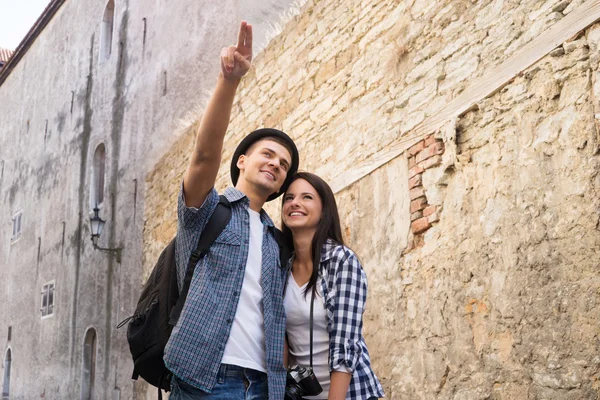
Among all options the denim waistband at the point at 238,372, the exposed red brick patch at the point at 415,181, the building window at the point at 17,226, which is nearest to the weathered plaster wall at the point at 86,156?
the building window at the point at 17,226

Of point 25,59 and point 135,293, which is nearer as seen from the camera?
point 135,293

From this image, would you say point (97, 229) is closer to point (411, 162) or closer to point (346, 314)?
point (411, 162)

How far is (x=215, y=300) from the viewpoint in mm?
2115

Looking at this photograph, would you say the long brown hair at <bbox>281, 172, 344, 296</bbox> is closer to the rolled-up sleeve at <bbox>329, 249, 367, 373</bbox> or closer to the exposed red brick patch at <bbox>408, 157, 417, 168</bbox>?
the rolled-up sleeve at <bbox>329, 249, 367, 373</bbox>

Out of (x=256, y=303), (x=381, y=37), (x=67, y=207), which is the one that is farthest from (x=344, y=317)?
(x=67, y=207)

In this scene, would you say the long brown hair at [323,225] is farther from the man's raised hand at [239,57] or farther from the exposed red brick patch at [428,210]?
the exposed red brick patch at [428,210]

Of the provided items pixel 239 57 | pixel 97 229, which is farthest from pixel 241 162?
pixel 97 229

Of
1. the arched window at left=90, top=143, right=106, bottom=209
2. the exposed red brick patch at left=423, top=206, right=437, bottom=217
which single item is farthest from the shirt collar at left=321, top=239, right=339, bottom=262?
the arched window at left=90, top=143, right=106, bottom=209

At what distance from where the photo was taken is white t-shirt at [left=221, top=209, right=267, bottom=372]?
209 cm

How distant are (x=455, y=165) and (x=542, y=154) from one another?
2.38 feet

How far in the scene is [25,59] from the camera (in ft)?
65.1

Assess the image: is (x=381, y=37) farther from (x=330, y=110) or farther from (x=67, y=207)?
(x=67, y=207)

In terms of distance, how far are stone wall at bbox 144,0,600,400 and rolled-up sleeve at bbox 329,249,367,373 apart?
4.53ft

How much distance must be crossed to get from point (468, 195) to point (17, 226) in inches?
648
